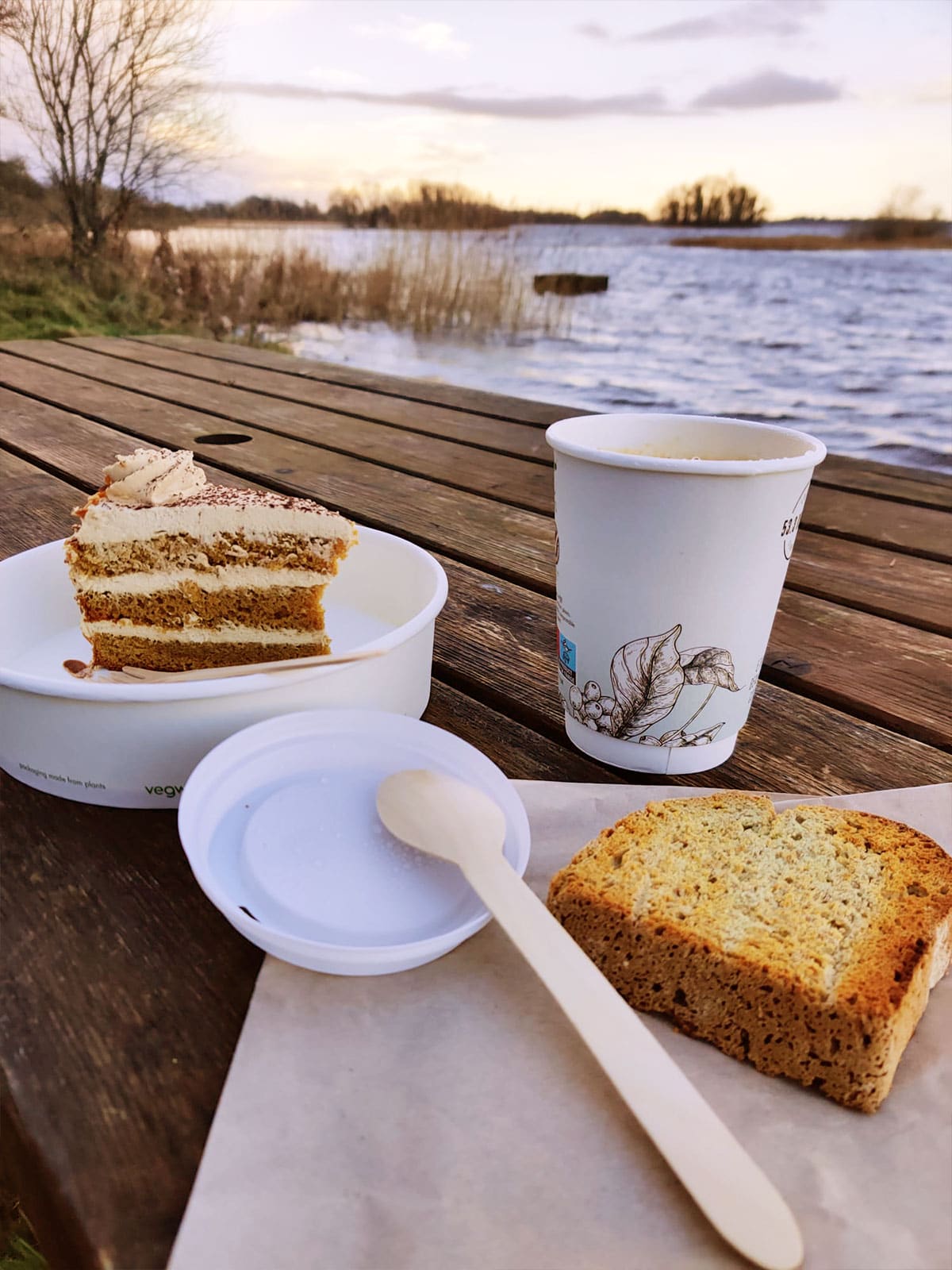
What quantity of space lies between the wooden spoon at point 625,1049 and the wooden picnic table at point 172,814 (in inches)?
6.2

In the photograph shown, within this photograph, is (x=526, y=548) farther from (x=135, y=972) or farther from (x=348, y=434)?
(x=135, y=972)

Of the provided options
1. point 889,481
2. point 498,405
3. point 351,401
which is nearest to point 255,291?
point 351,401

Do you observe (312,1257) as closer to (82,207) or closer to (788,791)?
(788,791)

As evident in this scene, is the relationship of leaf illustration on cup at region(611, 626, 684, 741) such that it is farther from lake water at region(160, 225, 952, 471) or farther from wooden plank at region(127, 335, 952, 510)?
lake water at region(160, 225, 952, 471)

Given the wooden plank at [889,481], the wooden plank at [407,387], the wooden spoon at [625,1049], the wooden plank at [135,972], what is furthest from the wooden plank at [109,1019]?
the wooden plank at [407,387]

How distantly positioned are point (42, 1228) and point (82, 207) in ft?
38.9

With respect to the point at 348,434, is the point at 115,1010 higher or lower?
higher

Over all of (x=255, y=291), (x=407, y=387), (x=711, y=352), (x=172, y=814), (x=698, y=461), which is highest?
(x=698, y=461)

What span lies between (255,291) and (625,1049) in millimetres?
9542

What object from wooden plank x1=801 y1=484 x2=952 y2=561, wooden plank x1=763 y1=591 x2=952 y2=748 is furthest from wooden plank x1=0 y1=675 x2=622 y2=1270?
wooden plank x1=801 y1=484 x2=952 y2=561

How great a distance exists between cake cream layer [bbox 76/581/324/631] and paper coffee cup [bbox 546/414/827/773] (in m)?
0.32

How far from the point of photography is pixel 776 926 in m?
0.57

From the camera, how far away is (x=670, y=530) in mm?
732

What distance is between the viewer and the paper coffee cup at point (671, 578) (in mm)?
723
